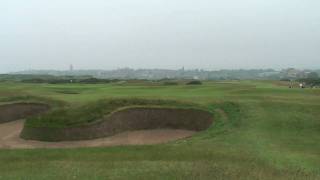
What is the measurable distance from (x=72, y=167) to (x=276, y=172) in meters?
6.10

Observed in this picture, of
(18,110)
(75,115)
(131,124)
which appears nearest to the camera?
(75,115)

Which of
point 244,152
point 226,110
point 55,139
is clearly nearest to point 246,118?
point 226,110

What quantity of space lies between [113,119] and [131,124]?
1.32m

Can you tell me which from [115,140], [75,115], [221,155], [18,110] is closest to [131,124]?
[115,140]

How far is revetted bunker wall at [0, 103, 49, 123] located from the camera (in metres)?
33.6

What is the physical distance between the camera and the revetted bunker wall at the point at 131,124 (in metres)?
26.5

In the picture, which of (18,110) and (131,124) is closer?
(131,124)

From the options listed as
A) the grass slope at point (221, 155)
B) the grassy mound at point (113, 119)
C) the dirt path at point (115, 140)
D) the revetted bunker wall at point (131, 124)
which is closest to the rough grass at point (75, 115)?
the grassy mound at point (113, 119)

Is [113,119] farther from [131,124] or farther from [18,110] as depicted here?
[18,110]

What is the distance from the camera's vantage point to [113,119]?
28188mm

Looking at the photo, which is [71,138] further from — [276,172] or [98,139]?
[276,172]

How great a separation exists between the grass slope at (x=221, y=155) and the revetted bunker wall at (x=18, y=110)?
38.4 ft

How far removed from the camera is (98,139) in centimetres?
2691

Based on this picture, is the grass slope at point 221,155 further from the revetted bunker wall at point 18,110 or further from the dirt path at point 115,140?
the revetted bunker wall at point 18,110
